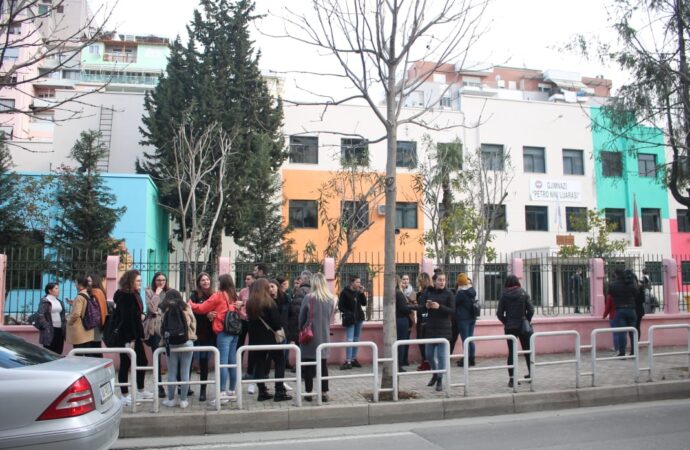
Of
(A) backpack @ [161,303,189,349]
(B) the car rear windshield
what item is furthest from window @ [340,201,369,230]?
(B) the car rear windshield

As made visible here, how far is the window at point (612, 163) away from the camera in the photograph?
43.5 feet

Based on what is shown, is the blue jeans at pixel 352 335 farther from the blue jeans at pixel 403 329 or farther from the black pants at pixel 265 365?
the black pants at pixel 265 365

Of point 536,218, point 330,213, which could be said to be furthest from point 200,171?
point 536,218

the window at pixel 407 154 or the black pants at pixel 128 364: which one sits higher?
the window at pixel 407 154

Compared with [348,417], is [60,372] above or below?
above

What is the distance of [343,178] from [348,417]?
16.0 metres

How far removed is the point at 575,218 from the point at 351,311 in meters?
23.6

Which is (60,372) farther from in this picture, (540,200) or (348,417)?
(540,200)

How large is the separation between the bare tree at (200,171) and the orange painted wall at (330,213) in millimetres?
7113

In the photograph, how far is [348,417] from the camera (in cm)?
763

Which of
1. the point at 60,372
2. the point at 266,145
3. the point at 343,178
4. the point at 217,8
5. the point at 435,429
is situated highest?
the point at 217,8

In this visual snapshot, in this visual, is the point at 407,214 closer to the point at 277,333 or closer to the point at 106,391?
the point at 277,333

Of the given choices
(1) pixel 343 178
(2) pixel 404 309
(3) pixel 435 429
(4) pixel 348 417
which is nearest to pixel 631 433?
(3) pixel 435 429

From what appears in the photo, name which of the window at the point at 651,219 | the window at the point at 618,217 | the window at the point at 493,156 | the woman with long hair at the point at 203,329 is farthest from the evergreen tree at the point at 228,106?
the window at the point at 651,219
